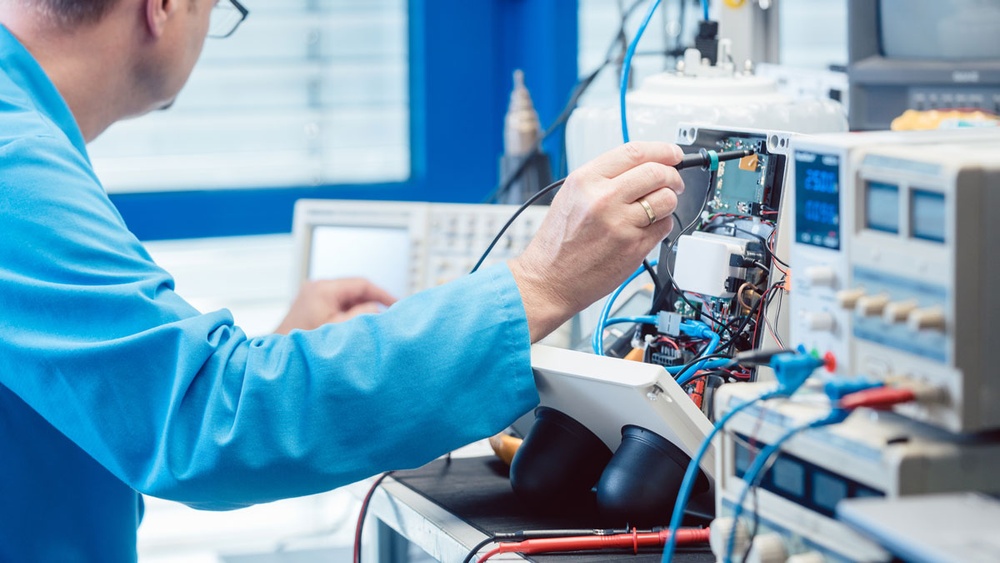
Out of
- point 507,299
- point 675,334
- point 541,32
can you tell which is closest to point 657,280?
point 675,334

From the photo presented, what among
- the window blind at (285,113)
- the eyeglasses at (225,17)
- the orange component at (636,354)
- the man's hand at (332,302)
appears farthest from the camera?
the window blind at (285,113)

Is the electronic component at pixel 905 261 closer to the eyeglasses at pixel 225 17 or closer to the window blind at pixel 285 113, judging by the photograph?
the eyeglasses at pixel 225 17

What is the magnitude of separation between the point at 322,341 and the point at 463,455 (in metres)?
0.37

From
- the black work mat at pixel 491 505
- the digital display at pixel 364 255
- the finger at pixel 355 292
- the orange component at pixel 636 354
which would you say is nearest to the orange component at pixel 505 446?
the black work mat at pixel 491 505

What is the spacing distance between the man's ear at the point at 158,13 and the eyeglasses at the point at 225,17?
5.3 inches

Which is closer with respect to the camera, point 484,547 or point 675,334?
point 484,547

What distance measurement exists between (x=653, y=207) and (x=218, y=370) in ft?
1.24

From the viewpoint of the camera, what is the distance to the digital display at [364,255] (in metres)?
1.88

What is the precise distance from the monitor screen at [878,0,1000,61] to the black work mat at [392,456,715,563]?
3.74 feet

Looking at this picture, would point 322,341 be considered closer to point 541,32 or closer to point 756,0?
point 756,0

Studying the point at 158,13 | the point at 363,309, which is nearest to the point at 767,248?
the point at 158,13

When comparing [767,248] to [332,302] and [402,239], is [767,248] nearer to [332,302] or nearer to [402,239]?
[332,302]

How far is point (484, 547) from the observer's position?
37.4 inches

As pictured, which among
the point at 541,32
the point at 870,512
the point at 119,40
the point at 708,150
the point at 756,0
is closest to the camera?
the point at 870,512
